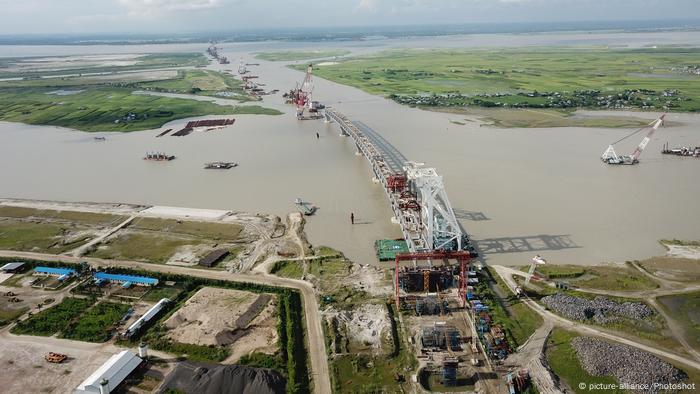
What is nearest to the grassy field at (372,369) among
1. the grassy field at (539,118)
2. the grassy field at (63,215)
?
the grassy field at (63,215)

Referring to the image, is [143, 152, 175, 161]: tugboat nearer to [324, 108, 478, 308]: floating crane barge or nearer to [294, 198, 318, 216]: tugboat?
[294, 198, 318, 216]: tugboat

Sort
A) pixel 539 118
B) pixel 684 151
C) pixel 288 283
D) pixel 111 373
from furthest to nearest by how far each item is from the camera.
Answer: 1. pixel 539 118
2. pixel 684 151
3. pixel 288 283
4. pixel 111 373

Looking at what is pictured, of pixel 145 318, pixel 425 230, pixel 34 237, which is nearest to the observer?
pixel 145 318

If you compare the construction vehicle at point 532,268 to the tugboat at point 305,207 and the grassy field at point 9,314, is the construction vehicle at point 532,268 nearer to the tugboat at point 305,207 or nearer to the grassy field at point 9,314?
the tugboat at point 305,207

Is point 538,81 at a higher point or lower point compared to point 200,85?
lower

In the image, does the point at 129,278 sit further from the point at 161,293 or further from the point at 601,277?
the point at 601,277

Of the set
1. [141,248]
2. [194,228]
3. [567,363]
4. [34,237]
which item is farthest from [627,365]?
[34,237]
